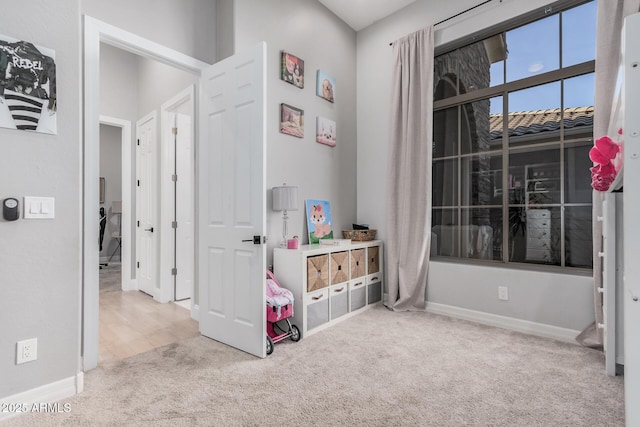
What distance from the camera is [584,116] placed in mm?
2719

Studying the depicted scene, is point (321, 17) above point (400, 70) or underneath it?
above

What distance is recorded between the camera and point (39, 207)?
1.78m

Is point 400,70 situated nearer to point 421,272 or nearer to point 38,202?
point 421,272

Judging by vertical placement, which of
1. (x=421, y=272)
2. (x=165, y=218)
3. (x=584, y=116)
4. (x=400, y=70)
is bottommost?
(x=421, y=272)

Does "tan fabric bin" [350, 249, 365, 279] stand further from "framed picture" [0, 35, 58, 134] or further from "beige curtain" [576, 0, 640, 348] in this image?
"framed picture" [0, 35, 58, 134]

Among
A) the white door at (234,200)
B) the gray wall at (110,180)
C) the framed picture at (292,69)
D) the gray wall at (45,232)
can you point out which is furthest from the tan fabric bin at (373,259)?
the gray wall at (110,180)

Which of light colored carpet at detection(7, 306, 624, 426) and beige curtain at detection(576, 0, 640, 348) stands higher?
beige curtain at detection(576, 0, 640, 348)

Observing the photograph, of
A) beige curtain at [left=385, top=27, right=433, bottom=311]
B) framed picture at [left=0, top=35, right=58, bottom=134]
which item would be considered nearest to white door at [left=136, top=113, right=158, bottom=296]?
framed picture at [left=0, top=35, right=58, bottom=134]

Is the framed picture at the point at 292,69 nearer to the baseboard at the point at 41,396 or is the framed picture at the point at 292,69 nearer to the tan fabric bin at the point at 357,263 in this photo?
the tan fabric bin at the point at 357,263

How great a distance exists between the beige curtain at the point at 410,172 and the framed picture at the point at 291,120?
995mm

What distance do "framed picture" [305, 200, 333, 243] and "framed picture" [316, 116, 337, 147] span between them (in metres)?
0.66

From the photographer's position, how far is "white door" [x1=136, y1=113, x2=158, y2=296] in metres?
4.05

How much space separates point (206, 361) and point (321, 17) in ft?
11.5

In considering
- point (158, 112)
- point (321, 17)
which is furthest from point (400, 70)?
point (158, 112)
